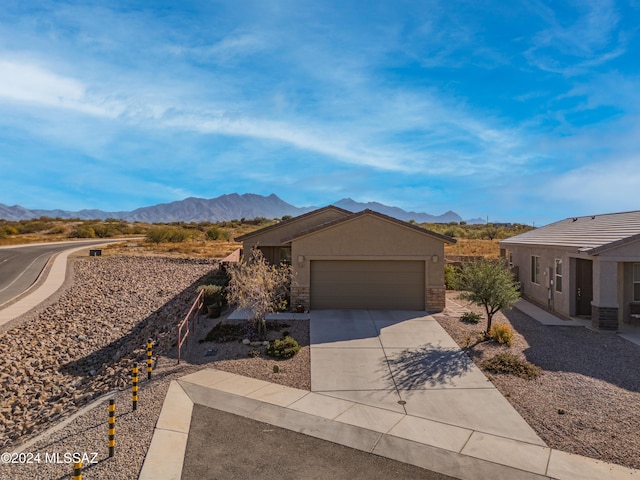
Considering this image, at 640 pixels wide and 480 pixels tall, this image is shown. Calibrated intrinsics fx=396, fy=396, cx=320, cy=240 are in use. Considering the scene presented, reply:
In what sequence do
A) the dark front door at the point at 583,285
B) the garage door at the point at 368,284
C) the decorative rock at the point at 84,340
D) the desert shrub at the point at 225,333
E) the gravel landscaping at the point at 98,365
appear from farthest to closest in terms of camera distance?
the garage door at the point at 368,284 < the dark front door at the point at 583,285 < the desert shrub at the point at 225,333 < the decorative rock at the point at 84,340 < the gravel landscaping at the point at 98,365

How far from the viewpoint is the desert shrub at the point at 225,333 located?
13117 millimetres

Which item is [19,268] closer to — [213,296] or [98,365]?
[98,365]

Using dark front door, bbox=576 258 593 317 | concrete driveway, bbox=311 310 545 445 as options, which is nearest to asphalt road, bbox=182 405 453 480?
concrete driveway, bbox=311 310 545 445

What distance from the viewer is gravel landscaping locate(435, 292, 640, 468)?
23.2ft

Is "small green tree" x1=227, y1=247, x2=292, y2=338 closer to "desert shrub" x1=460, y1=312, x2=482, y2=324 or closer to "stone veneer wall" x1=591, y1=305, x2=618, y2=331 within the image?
"desert shrub" x1=460, y1=312, x2=482, y2=324

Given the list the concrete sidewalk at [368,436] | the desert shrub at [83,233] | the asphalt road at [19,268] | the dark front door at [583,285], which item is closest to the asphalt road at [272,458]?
the concrete sidewalk at [368,436]

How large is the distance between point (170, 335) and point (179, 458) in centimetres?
870

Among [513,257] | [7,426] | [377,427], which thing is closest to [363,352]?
[377,427]

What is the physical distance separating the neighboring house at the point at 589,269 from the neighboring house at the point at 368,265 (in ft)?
15.8

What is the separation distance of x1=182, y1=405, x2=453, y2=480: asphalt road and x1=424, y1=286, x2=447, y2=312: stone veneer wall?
10882 millimetres

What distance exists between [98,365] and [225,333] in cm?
538

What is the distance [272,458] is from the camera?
6.57m

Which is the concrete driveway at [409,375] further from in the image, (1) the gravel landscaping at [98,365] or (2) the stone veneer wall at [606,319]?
(2) the stone veneer wall at [606,319]

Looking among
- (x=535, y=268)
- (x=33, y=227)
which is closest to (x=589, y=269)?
(x=535, y=268)
